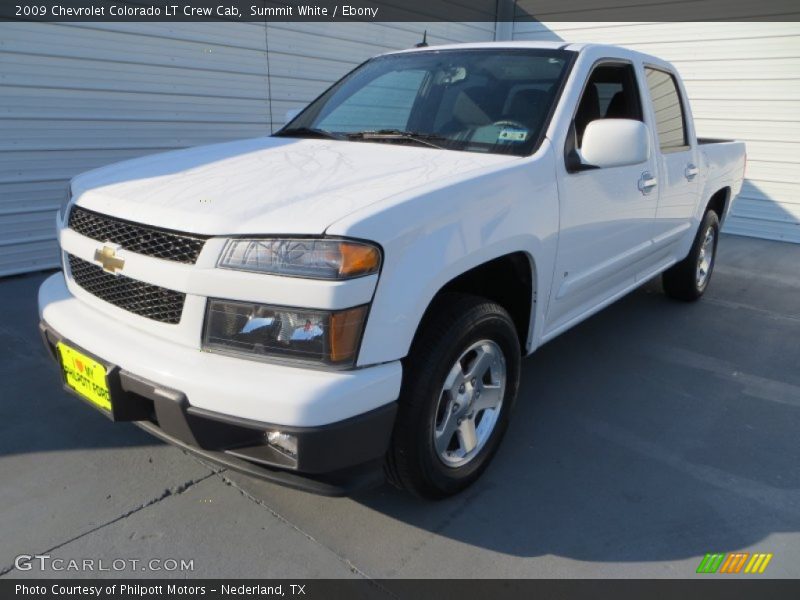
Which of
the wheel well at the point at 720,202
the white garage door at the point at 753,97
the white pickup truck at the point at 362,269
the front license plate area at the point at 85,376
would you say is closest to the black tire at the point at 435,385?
the white pickup truck at the point at 362,269

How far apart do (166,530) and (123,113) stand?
454cm

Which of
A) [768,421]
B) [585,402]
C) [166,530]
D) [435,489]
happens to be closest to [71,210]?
[166,530]

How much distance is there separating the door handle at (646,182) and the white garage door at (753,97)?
5191mm

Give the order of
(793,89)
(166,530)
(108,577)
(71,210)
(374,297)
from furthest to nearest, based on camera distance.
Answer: (793,89), (71,210), (166,530), (108,577), (374,297)

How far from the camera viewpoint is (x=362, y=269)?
1.81 m

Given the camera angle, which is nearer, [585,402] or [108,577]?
[108,577]

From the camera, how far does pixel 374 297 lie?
1842 mm

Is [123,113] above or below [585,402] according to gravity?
above

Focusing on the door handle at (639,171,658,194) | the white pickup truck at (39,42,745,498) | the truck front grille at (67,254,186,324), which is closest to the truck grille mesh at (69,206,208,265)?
the white pickup truck at (39,42,745,498)

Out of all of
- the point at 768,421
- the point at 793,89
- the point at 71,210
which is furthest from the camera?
the point at 793,89

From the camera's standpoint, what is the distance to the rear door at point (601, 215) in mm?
2760

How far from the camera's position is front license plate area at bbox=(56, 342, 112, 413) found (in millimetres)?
2027
